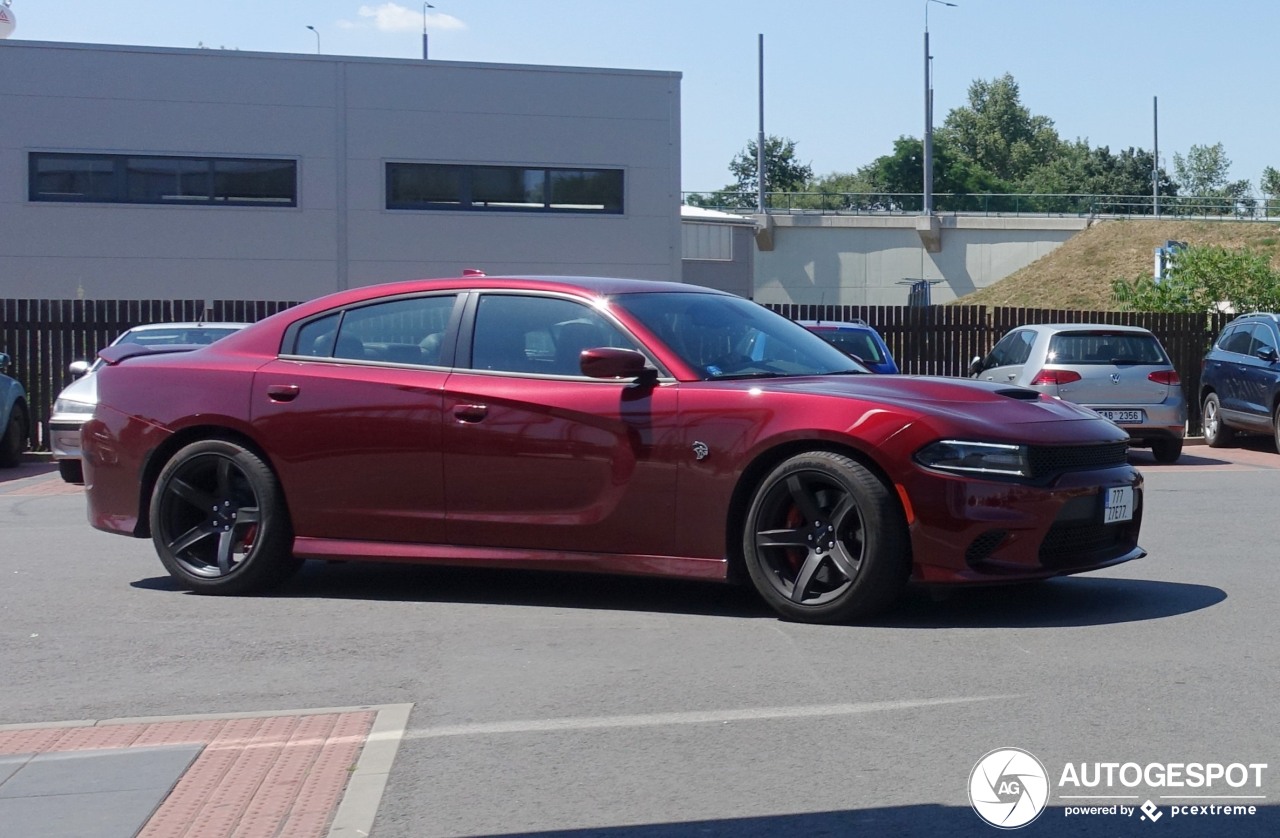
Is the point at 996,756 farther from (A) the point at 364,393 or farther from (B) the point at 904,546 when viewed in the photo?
(A) the point at 364,393

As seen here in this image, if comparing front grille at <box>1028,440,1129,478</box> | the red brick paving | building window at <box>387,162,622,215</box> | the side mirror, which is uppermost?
building window at <box>387,162,622,215</box>

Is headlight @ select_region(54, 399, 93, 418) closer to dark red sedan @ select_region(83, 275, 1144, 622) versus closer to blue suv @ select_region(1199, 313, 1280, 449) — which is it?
dark red sedan @ select_region(83, 275, 1144, 622)

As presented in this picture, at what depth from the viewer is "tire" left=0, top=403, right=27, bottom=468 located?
52.1 ft

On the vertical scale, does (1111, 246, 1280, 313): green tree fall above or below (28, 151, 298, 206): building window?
below

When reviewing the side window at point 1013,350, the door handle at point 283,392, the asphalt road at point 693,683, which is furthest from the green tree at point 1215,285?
the door handle at point 283,392

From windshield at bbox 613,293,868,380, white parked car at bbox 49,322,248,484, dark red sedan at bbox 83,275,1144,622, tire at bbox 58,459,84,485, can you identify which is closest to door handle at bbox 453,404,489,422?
dark red sedan at bbox 83,275,1144,622

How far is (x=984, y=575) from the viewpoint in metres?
6.23

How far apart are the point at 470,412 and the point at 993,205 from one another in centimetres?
6933

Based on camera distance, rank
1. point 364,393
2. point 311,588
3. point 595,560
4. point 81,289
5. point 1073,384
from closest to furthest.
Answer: point 595,560 → point 364,393 → point 311,588 → point 1073,384 → point 81,289

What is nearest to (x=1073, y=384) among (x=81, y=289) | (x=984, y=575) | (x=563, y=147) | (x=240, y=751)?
(x=984, y=575)

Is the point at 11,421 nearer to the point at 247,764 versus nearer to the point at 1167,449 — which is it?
the point at 1167,449

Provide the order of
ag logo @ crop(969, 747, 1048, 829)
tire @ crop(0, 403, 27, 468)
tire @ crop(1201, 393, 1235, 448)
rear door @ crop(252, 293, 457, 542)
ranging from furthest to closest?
1. tire @ crop(1201, 393, 1235, 448)
2. tire @ crop(0, 403, 27, 468)
3. rear door @ crop(252, 293, 457, 542)
4. ag logo @ crop(969, 747, 1048, 829)

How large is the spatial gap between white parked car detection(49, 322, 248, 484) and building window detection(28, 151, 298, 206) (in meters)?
12.7

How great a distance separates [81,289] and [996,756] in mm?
25484
